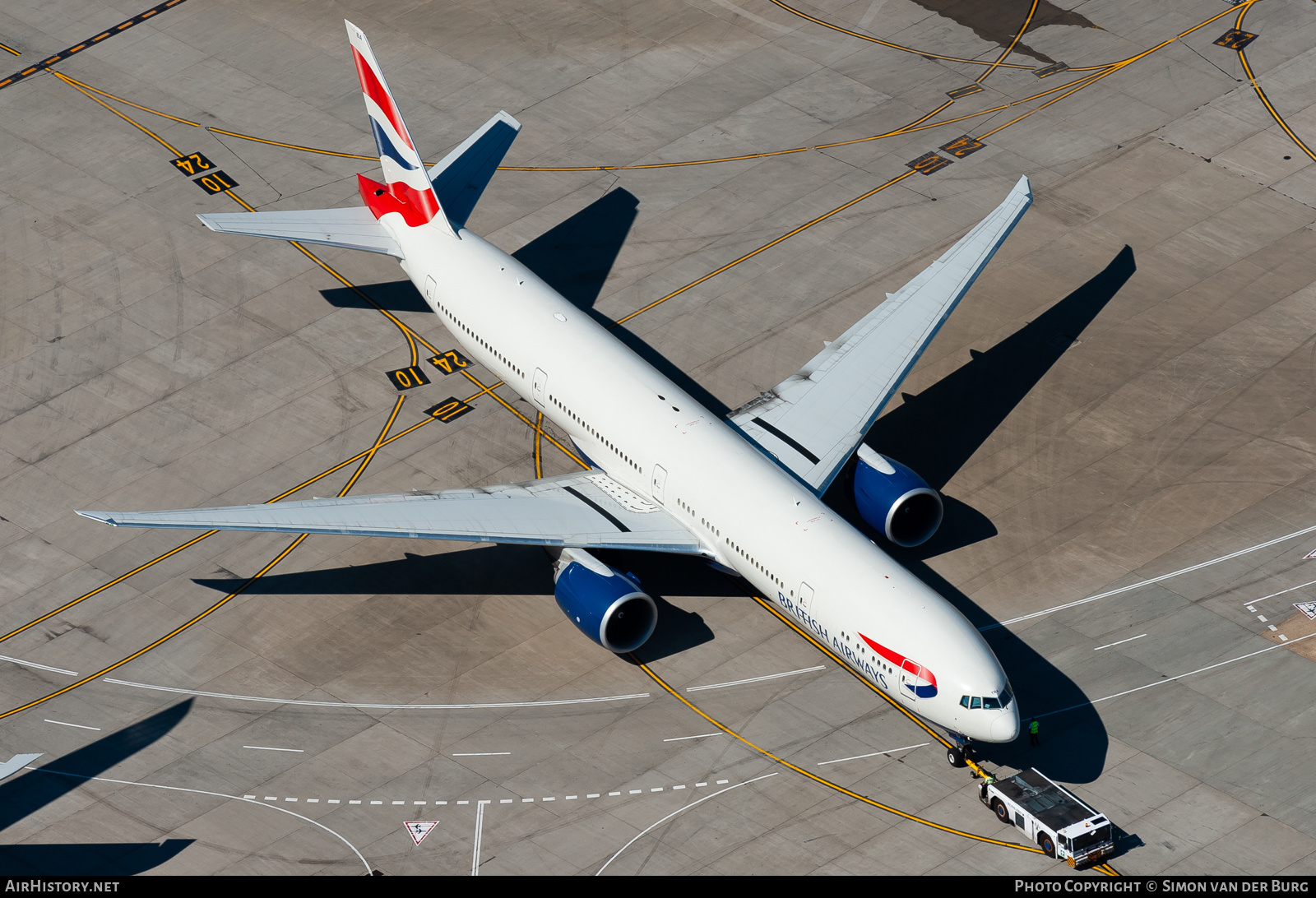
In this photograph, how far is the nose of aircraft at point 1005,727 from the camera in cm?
4541

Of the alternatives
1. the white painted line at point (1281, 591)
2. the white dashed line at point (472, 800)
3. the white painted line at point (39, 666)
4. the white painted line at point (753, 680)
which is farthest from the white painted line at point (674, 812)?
the white painted line at point (39, 666)

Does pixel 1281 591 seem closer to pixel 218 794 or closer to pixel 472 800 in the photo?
pixel 472 800

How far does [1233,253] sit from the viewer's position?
6769cm

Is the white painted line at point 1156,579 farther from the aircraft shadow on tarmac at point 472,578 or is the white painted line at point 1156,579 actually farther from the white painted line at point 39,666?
the white painted line at point 39,666

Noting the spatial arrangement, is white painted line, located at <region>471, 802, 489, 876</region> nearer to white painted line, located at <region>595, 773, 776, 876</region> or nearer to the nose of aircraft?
white painted line, located at <region>595, 773, 776, 876</region>

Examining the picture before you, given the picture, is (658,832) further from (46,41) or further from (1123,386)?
(46,41)

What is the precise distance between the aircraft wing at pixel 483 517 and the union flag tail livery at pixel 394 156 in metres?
13.1

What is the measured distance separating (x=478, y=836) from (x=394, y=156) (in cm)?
2791

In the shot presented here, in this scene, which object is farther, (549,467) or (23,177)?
(23,177)

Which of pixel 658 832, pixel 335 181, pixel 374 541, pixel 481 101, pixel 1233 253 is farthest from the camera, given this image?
pixel 481 101

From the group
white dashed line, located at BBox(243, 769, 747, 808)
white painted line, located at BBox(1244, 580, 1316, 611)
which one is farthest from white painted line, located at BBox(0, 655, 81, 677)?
white painted line, located at BBox(1244, 580, 1316, 611)

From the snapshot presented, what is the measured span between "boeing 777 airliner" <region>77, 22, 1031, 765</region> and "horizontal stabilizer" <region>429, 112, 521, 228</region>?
27 cm
